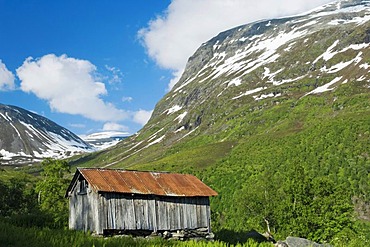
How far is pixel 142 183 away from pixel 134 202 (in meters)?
2.17

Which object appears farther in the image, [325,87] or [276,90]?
[276,90]

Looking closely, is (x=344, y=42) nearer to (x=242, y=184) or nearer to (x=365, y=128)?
(x=365, y=128)

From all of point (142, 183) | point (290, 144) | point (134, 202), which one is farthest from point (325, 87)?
point (134, 202)

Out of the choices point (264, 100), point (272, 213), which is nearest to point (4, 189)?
point (272, 213)

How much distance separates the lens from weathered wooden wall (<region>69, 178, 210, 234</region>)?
32500 mm

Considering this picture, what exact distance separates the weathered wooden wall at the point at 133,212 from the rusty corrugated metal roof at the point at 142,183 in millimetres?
509

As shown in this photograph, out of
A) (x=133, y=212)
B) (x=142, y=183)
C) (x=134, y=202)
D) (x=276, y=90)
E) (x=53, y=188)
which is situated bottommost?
(x=133, y=212)

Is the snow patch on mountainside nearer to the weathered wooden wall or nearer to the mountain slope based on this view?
the mountain slope

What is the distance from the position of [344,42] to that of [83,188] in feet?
519

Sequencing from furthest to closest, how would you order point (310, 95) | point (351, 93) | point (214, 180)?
point (310, 95)
point (351, 93)
point (214, 180)

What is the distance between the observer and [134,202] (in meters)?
33.9

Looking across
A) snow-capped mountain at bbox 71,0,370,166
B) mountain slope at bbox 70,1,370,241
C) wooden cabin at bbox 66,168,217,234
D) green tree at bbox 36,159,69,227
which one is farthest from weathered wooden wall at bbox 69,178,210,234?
snow-capped mountain at bbox 71,0,370,166

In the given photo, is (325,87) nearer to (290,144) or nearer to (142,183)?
(290,144)

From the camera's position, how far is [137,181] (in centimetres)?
3569
